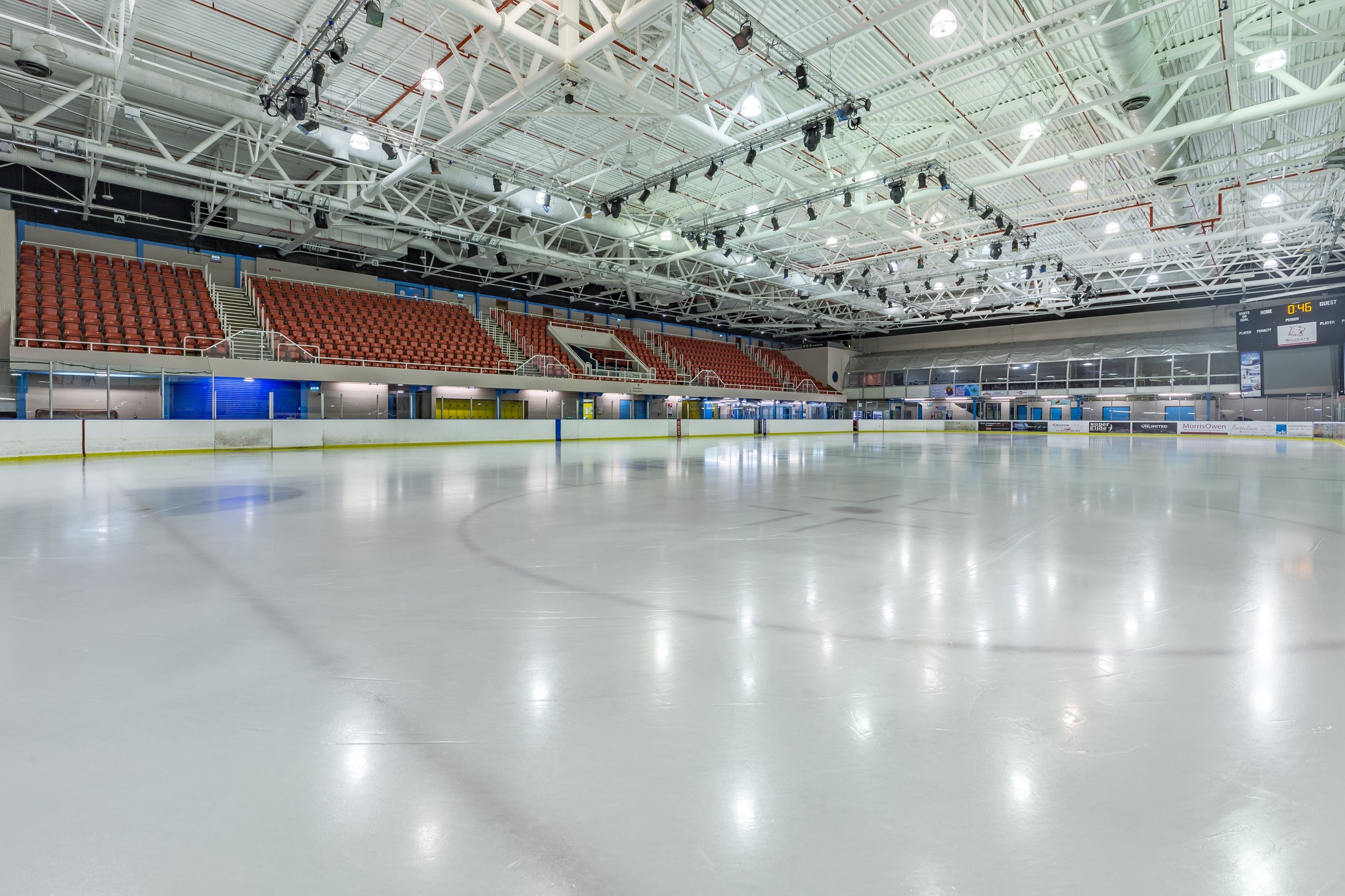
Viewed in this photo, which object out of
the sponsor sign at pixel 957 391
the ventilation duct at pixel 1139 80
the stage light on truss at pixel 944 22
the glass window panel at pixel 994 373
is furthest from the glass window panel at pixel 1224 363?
the stage light on truss at pixel 944 22

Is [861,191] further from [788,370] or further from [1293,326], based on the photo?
[788,370]

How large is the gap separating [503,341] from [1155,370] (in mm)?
36531

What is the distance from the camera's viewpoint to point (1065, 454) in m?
19.6

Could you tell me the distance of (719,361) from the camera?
1677 inches

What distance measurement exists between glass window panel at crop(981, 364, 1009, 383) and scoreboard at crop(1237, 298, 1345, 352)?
1400 cm

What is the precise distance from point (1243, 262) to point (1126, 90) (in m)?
23.5

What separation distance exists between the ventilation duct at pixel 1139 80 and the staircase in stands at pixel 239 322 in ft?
77.7

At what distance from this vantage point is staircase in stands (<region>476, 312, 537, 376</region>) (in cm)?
2977

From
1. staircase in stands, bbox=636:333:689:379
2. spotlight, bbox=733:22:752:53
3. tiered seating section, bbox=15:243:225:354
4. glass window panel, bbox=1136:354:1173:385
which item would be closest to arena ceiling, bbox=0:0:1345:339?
spotlight, bbox=733:22:752:53

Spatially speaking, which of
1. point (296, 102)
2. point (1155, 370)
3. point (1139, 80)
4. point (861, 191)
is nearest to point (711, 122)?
point (296, 102)

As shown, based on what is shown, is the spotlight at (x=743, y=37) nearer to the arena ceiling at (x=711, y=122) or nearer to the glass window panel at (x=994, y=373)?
the arena ceiling at (x=711, y=122)

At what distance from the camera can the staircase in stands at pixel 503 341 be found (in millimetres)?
29766

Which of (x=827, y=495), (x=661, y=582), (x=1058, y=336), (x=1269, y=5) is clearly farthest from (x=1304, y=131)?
(x=1058, y=336)

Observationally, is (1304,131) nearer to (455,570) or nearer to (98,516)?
(455,570)
